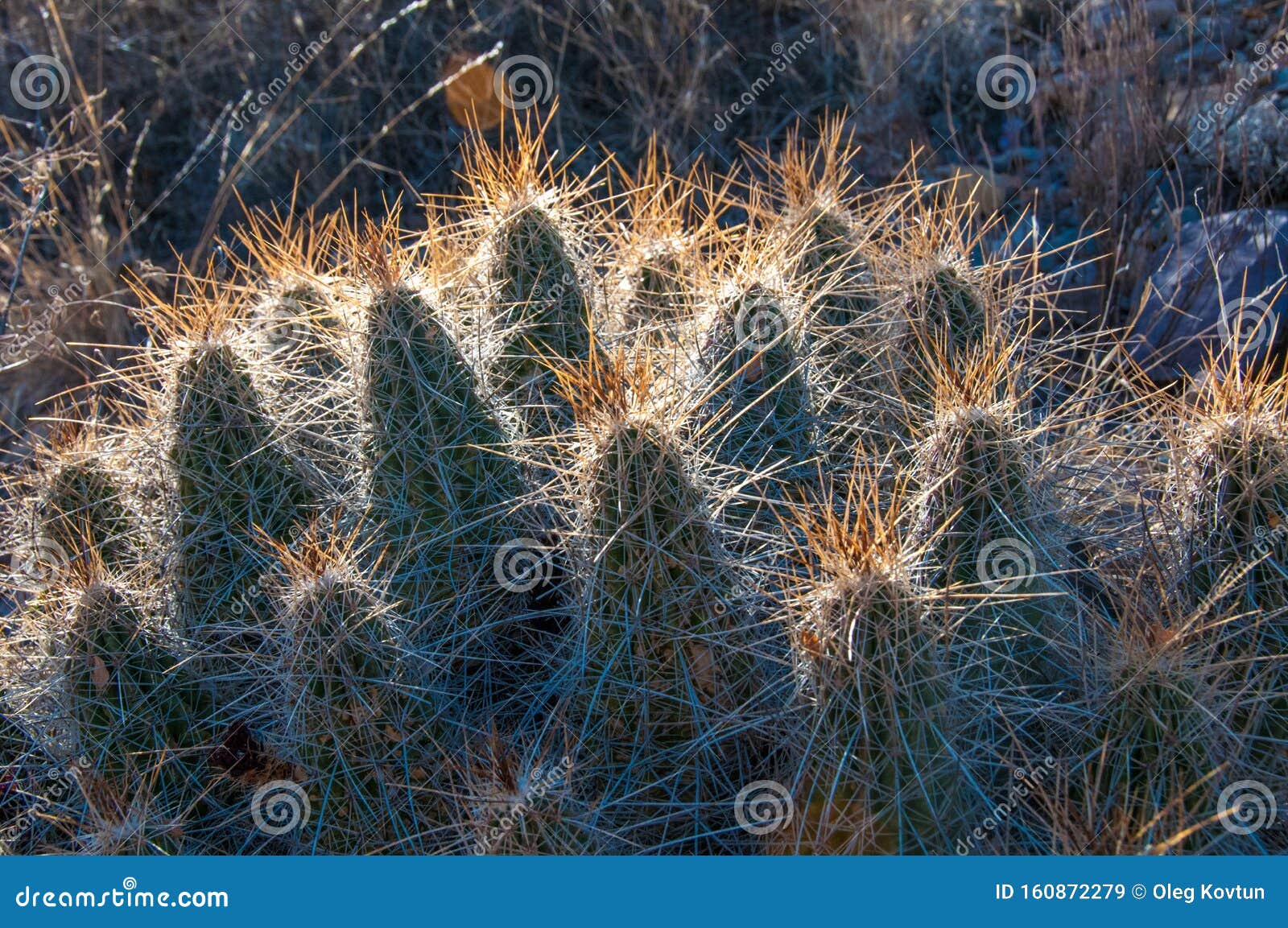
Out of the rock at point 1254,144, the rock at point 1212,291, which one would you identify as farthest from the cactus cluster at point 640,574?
the rock at point 1254,144

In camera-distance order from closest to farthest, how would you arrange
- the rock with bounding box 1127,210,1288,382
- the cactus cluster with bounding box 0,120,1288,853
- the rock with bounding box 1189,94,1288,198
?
the cactus cluster with bounding box 0,120,1288,853 → the rock with bounding box 1127,210,1288,382 → the rock with bounding box 1189,94,1288,198

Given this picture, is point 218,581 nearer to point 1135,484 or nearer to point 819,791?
point 819,791

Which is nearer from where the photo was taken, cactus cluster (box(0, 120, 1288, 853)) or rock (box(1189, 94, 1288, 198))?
cactus cluster (box(0, 120, 1288, 853))

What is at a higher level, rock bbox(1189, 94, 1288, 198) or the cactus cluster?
rock bbox(1189, 94, 1288, 198)

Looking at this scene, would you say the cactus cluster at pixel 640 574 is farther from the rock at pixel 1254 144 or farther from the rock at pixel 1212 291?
the rock at pixel 1254 144

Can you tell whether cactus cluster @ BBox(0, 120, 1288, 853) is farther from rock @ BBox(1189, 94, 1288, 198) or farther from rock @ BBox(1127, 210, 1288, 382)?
rock @ BBox(1189, 94, 1288, 198)

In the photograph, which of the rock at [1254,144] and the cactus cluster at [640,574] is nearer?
the cactus cluster at [640,574]

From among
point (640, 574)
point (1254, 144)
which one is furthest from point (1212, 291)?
point (640, 574)

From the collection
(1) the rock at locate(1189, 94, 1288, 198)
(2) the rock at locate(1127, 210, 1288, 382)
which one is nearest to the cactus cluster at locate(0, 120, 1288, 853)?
(2) the rock at locate(1127, 210, 1288, 382)
